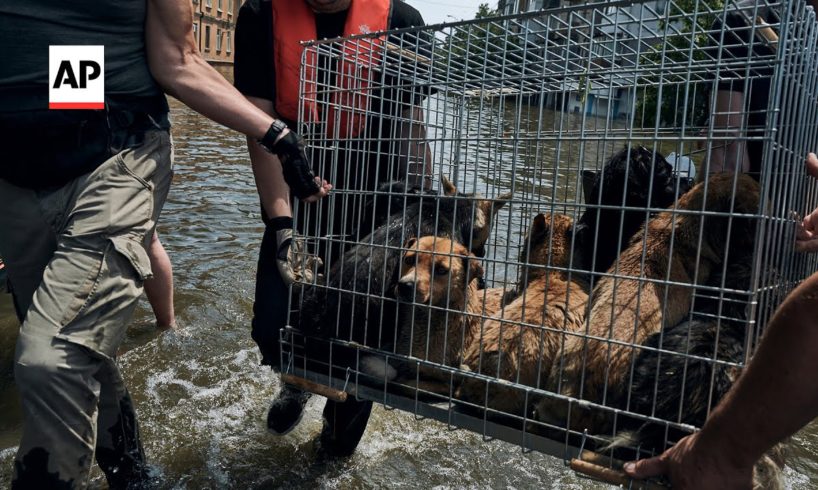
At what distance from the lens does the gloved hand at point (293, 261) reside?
3514 mm

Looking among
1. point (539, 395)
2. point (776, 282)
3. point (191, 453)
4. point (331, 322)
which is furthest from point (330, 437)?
point (776, 282)

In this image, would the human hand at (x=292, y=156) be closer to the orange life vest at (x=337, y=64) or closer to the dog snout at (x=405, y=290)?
the orange life vest at (x=337, y=64)

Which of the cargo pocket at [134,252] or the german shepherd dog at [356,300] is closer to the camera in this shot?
the cargo pocket at [134,252]

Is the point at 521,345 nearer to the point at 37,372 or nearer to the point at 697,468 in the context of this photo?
the point at 697,468

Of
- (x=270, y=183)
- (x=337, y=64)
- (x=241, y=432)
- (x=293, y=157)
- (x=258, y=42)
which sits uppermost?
(x=258, y=42)

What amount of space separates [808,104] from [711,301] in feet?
2.79

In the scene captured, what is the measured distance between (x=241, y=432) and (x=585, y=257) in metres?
2.44

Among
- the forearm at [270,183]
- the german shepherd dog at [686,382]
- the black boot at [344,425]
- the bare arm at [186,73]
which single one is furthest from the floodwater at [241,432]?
the bare arm at [186,73]

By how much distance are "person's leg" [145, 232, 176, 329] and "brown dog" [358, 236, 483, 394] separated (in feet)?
9.28

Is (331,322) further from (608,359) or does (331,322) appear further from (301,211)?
(608,359)

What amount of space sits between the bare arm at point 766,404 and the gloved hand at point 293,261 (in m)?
2.01

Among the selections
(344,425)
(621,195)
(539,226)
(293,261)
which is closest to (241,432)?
(344,425)

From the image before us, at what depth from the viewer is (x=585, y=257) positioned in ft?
12.6
